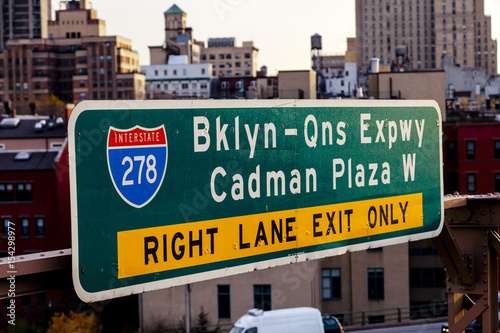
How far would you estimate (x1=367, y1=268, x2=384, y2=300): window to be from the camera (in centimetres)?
4328

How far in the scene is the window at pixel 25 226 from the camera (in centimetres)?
4859

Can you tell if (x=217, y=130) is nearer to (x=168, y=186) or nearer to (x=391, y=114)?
(x=168, y=186)

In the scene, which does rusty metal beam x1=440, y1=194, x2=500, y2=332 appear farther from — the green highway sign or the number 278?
the number 278

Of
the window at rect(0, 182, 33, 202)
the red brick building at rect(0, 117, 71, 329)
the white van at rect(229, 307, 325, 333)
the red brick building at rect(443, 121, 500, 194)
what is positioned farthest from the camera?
the red brick building at rect(443, 121, 500, 194)

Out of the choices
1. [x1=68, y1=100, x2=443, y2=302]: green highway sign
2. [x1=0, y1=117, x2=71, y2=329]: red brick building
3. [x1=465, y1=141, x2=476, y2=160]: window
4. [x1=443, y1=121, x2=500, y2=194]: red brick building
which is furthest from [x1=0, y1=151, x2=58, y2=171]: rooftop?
[x1=68, y1=100, x2=443, y2=302]: green highway sign

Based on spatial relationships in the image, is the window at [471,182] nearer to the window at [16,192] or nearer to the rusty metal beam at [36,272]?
the window at [16,192]

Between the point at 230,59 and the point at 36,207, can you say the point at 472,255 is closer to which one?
the point at 36,207

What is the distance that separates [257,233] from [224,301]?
118ft

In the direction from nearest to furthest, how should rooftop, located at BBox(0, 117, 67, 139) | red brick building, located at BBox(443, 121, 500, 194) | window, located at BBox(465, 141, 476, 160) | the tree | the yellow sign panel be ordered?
the yellow sign panel, the tree, red brick building, located at BBox(443, 121, 500, 194), window, located at BBox(465, 141, 476, 160), rooftop, located at BBox(0, 117, 67, 139)

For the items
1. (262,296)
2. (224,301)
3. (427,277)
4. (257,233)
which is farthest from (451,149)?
(257,233)

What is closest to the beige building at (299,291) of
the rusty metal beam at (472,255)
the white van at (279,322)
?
the white van at (279,322)

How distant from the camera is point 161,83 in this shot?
157000 mm

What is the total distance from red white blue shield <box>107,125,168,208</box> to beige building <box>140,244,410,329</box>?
34207 mm

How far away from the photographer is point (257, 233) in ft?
16.3
